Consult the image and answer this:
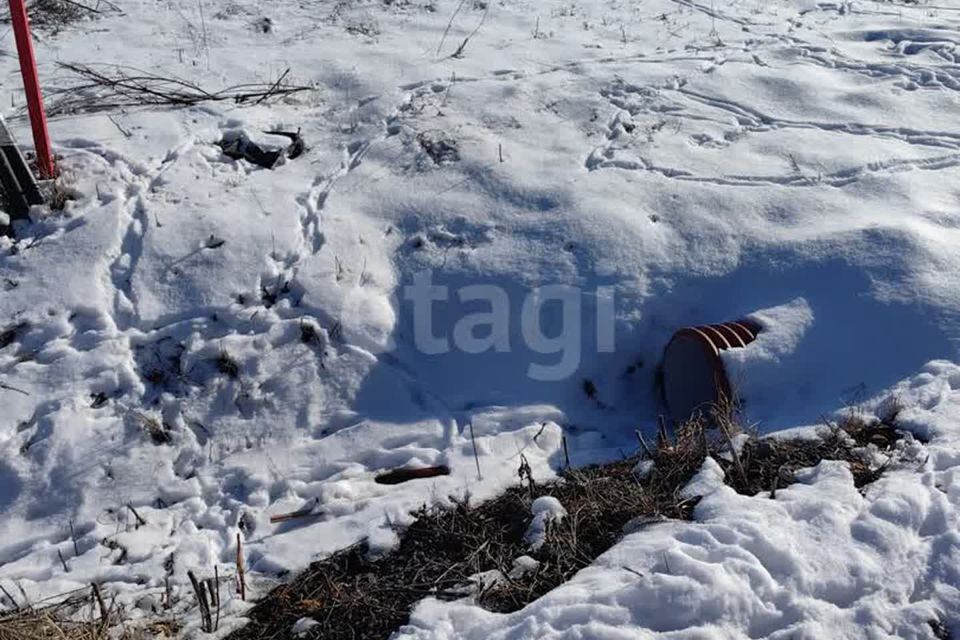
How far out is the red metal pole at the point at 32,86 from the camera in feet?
17.9

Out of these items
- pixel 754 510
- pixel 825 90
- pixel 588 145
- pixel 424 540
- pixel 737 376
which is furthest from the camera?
Answer: pixel 825 90

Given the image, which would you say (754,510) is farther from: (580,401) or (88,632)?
(88,632)

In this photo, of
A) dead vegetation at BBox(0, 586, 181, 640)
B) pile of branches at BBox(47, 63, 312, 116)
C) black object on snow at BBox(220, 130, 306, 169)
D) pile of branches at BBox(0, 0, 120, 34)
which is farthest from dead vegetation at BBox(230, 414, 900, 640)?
pile of branches at BBox(0, 0, 120, 34)

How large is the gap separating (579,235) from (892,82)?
3715 mm

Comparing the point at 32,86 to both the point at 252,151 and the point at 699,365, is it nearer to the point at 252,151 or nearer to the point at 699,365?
the point at 252,151

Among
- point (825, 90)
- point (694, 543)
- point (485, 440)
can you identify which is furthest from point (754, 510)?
point (825, 90)

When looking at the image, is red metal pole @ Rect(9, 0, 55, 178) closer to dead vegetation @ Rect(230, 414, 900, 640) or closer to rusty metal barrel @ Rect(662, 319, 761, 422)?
dead vegetation @ Rect(230, 414, 900, 640)

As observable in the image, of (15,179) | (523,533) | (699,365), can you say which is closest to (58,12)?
(15,179)

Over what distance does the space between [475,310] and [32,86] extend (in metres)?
3.15

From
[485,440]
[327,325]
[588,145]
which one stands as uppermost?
[588,145]

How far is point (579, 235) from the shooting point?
19.0ft

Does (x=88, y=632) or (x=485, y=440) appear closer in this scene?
(x=88, y=632)

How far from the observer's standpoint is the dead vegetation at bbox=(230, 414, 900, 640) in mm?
3469

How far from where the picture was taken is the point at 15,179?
5551 mm
